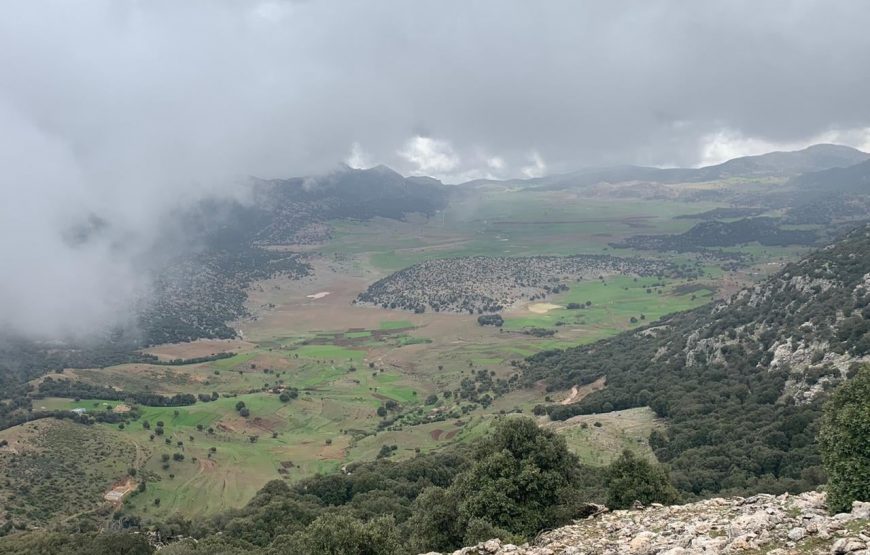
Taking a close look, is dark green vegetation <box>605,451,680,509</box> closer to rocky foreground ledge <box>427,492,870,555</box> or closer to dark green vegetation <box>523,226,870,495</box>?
rocky foreground ledge <box>427,492,870,555</box>

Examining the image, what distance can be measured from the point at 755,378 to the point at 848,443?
8544 centimetres

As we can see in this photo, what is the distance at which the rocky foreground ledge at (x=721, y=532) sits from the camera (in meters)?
23.3

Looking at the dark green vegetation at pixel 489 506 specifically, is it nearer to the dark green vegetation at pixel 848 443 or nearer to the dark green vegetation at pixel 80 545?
the dark green vegetation at pixel 80 545

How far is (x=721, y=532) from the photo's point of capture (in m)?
27.0

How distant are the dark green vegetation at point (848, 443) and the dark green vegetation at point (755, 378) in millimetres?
30401

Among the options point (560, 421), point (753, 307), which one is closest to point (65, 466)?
point (560, 421)

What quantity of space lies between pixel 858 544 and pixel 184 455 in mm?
157940

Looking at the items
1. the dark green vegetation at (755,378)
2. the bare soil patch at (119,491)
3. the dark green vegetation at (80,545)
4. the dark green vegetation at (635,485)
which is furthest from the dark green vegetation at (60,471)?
the dark green vegetation at (755,378)

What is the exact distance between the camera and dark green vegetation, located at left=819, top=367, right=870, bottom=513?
95.7 ft

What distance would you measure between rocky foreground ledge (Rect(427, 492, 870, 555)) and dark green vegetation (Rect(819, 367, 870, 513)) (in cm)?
136

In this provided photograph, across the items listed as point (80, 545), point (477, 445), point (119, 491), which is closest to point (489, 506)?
point (477, 445)

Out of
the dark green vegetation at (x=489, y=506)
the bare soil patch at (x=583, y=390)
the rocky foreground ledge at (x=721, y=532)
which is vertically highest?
the rocky foreground ledge at (x=721, y=532)

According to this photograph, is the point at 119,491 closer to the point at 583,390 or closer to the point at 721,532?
the point at 583,390

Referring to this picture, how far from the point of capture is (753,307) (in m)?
141
